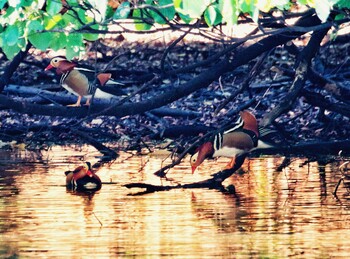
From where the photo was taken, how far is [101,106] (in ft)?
43.4

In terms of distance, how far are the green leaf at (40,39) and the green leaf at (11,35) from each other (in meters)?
0.57

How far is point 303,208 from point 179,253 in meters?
2.13

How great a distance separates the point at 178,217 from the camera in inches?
398

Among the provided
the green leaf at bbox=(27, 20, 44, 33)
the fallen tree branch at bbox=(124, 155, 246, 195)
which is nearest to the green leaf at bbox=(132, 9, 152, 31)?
the green leaf at bbox=(27, 20, 44, 33)

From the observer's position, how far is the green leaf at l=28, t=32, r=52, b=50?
34.6 feet

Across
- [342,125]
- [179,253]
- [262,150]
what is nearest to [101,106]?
[262,150]

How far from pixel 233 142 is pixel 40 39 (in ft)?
8.53

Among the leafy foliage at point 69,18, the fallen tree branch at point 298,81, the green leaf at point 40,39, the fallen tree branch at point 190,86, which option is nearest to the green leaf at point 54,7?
the leafy foliage at point 69,18

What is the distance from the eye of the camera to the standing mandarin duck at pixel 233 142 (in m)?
12.3

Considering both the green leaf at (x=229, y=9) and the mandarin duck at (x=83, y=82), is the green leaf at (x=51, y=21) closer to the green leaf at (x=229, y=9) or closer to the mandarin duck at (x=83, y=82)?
the green leaf at (x=229, y=9)

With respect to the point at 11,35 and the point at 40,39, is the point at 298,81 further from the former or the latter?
the point at 11,35

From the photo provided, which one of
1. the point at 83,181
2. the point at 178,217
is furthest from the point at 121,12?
the point at 83,181

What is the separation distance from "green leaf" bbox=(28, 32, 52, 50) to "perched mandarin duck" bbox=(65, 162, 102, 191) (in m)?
1.73

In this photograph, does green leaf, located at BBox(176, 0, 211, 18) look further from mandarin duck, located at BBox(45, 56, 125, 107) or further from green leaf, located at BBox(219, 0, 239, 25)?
mandarin duck, located at BBox(45, 56, 125, 107)
